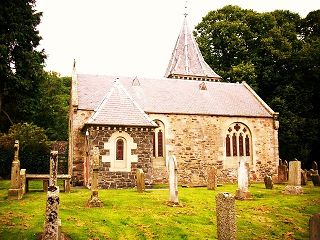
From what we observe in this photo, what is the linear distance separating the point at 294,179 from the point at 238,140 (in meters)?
10.4

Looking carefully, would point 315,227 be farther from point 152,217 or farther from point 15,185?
point 15,185

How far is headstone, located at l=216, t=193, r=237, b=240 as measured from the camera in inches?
306

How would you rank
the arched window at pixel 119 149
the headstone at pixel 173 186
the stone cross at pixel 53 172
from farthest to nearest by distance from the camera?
the arched window at pixel 119 149
the headstone at pixel 173 186
the stone cross at pixel 53 172

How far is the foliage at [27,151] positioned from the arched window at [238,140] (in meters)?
13.8

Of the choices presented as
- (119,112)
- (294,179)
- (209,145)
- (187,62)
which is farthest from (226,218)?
(187,62)

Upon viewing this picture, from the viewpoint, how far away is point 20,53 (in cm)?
2459

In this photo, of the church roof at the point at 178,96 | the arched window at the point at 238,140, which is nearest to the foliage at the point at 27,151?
the church roof at the point at 178,96

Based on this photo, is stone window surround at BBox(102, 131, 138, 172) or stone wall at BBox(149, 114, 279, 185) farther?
stone wall at BBox(149, 114, 279, 185)

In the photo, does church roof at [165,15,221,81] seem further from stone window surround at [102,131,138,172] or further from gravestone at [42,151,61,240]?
gravestone at [42,151,61,240]

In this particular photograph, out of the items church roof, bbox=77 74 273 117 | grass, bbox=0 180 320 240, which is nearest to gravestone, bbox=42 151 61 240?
grass, bbox=0 180 320 240

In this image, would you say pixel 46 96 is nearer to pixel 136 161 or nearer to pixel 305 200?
pixel 136 161

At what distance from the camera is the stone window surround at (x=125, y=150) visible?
60.6ft

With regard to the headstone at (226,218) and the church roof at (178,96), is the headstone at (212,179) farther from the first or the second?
the headstone at (226,218)

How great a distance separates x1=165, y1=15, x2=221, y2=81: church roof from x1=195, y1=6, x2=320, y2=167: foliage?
3.55m
